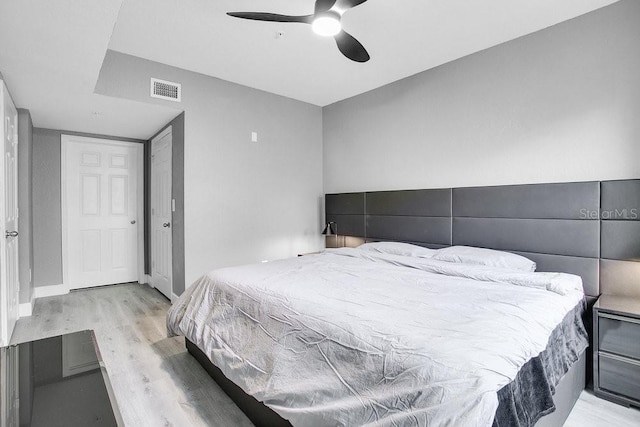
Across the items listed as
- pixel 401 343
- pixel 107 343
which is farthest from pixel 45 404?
pixel 107 343

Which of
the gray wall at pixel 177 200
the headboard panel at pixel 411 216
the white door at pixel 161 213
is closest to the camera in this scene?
the headboard panel at pixel 411 216

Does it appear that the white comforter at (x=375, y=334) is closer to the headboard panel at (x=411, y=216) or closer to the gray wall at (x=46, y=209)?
the headboard panel at (x=411, y=216)

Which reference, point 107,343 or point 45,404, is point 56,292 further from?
point 45,404

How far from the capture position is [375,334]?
4.26 feet

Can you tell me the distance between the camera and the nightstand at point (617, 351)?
6.19 ft

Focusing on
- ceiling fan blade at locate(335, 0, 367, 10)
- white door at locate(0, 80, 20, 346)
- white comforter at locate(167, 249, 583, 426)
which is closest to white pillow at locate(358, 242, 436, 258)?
white comforter at locate(167, 249, 583, 426)

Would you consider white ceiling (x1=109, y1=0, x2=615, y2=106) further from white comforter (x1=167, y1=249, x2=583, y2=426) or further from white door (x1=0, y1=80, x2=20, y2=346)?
white comforter (x1=167, y1=249, x2=583, y2=426)

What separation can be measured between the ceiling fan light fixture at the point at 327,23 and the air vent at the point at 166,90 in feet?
6.12

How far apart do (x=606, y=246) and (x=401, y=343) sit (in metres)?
1.98

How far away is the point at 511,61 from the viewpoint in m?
2.78

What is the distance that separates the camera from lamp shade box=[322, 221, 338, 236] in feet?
13.5

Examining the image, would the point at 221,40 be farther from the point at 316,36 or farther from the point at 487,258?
the point at 487,258

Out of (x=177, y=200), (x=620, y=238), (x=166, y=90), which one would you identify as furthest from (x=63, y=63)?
(x=620, y=238)

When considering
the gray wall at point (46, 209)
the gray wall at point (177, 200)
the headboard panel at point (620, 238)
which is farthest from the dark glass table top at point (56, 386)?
the gray wall at point (46, 209)
